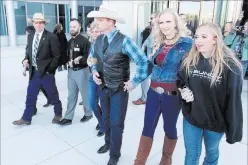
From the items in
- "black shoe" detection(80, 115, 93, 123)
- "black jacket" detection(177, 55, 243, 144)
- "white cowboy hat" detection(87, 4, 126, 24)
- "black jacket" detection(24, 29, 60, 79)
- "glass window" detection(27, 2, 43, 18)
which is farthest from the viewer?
"glass window" detection(27, 2, 43, 18)

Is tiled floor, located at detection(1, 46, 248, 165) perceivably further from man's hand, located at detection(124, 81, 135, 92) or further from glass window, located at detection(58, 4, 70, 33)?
glass window, located at detection(58, 4, 70, 33)

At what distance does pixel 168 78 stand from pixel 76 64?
153 centimetres

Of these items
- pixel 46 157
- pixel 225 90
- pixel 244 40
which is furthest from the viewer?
pixel 244 40

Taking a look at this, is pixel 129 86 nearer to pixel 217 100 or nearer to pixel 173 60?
pixel 173 60

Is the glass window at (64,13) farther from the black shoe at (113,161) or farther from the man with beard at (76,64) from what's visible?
the black shoe at (113,161)

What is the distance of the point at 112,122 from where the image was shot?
2145 mm

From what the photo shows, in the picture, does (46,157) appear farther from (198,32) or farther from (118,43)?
(198,32)

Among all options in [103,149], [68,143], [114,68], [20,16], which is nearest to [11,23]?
[20,16]

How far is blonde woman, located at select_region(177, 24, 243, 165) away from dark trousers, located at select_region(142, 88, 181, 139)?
25 cm

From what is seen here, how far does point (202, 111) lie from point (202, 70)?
0.89 ft

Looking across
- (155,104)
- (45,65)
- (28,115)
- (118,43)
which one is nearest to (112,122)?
(155,104)

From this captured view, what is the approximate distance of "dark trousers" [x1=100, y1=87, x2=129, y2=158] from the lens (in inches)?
82.3

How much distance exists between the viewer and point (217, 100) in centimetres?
148

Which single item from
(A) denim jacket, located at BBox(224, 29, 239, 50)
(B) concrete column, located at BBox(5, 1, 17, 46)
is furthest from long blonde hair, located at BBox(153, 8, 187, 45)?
(B) concrete column, located at BBox(5, 1, 17, 46)
